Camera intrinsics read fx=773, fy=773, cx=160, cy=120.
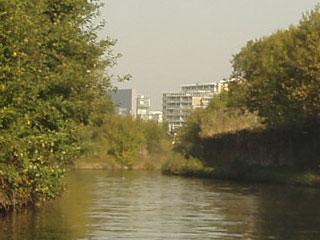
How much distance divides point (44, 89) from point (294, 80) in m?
31.9

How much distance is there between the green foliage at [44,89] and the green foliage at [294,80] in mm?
24487

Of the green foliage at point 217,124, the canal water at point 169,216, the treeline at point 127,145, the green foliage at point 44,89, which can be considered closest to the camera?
the green foliage at point 44,89

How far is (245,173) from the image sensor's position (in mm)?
69188

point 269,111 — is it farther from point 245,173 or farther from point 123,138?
point 123,138

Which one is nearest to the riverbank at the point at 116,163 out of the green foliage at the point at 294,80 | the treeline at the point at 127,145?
the treeline at the point at 127,145

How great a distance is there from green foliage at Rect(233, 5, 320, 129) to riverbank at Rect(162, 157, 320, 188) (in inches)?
165

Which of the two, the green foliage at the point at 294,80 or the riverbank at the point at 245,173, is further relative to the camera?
the riverbank at the point at 245,173

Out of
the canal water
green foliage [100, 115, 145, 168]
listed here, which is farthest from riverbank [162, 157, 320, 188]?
green foliage [100, 115, 145, 168]

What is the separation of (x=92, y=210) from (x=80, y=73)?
26.8 ft

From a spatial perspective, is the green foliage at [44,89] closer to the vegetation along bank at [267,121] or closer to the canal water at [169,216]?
the canal water at [169,216]

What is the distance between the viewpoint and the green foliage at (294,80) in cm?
5481

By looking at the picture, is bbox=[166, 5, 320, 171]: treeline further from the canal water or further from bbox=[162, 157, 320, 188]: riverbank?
the canal water

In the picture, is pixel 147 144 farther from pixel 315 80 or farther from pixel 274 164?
pixel 315 80

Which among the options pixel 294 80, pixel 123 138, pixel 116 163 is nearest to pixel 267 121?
pixel 294 80
